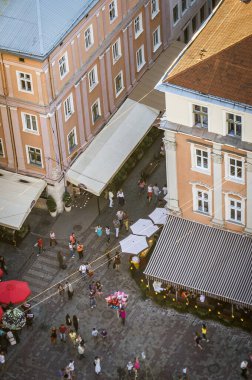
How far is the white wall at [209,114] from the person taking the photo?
86750 millimetres

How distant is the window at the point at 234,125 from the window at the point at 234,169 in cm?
199

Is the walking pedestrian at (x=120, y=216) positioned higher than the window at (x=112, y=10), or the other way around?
the window at (x=112, y=10)

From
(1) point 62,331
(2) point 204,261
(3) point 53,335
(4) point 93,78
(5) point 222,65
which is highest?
(5) point 222,65

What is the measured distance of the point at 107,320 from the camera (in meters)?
94.2

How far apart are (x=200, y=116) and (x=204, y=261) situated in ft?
38.5

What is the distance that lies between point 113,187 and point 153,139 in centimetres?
762

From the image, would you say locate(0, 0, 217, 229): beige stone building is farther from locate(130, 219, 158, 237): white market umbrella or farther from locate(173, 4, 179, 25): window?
locate(130, 219, 158, 237): white market umbrella

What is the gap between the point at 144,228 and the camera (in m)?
99.1

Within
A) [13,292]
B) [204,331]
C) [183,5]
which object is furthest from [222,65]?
[183,5]

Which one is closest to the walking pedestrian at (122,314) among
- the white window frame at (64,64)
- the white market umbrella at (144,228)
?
the white market umbrella at (144,228)

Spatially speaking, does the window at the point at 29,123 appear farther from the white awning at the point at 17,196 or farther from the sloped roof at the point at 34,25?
the sloped roof at the point at 34,25

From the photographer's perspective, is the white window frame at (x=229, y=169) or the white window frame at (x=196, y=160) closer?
the white window frame at (x=229, y=169)

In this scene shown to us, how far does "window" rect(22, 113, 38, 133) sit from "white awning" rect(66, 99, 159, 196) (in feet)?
17.4

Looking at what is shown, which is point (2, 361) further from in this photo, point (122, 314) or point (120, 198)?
point (120, 198)
